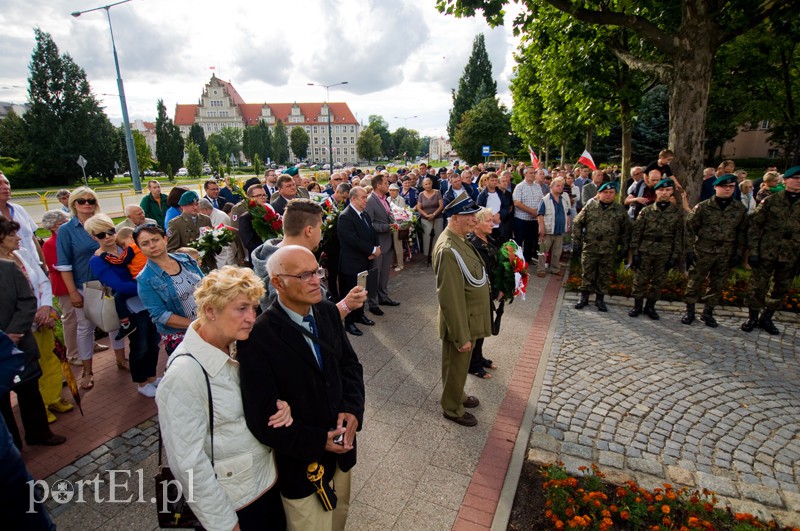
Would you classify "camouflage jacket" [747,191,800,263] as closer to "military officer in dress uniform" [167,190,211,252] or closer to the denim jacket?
the denim jacket

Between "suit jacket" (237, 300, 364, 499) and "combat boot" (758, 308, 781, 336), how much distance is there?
740 cm

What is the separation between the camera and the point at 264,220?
636cm

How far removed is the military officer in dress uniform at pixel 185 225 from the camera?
6496 mm

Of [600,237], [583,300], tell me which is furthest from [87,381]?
[600,237]

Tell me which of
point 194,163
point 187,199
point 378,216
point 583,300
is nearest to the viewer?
point 187,199

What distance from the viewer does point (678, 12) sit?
10633 mm

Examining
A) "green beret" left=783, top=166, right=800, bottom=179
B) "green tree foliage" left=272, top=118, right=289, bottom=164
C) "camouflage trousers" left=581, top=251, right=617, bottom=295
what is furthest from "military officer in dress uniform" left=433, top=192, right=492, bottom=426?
"green tree foliage" left=272, top=118, right=289, bottom=164

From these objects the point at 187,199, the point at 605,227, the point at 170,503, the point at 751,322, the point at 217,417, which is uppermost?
the point at 187,199

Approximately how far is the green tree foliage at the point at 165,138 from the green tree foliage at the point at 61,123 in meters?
10.5

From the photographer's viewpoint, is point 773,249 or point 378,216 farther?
point 378,216

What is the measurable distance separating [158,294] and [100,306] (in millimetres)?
1500

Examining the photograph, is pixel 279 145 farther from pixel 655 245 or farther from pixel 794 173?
pixel 794 173

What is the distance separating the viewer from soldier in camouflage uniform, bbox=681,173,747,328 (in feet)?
21.6

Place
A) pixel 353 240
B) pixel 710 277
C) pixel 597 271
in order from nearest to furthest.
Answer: pixel 353 240, pixel 710 277, pixel 597 271
